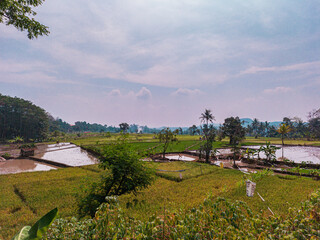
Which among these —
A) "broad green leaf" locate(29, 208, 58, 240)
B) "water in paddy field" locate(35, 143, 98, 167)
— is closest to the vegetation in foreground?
"broad green leaf" locate(29, 208, 58, 240)

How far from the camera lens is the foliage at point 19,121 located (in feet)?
188

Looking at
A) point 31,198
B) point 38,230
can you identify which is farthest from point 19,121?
Answer: point 38,230

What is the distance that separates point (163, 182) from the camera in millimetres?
13836

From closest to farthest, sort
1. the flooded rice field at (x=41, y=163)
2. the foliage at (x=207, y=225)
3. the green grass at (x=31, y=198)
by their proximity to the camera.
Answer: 1. the foliage at (x=207, y=225)
2. the green grass at (x=31, y=198)
3. the flooded rice field at (x=41, y=163)

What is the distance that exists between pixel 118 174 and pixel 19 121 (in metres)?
70.0

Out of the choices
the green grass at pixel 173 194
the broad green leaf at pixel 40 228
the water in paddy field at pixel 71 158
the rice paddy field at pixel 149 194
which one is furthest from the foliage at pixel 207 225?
the water in paddy field at pixel 71 158

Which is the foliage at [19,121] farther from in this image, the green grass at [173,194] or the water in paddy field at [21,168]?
the green grass at [173,194]

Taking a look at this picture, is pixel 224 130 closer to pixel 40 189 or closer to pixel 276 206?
pixel 276 206

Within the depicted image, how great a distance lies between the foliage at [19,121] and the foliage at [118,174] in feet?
213

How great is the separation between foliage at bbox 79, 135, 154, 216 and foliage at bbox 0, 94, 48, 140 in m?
64.9

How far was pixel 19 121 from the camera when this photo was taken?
192 ft

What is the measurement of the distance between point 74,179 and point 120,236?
14373 millimetres

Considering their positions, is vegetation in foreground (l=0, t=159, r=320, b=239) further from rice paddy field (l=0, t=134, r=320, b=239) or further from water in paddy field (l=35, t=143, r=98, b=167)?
water in paddy field (l=35, t=143, r=98, b=167)

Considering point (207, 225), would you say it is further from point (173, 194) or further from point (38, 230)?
point (173, 194)
